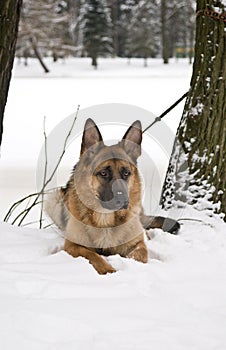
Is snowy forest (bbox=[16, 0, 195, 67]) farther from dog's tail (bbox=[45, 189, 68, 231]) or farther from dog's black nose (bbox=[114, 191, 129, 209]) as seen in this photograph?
dog's black nose (bbox=[114, 191, 129, 209])

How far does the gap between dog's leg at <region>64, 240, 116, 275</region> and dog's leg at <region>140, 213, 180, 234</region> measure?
0.65 meters

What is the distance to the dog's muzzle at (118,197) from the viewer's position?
2885 millimetres

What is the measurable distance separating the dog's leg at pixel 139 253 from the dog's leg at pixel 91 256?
252 millimetres

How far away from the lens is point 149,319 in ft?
7.36

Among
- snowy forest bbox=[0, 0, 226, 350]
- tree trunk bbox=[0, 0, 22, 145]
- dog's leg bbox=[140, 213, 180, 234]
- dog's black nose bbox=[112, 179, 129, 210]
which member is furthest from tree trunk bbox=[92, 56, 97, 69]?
dog's black nose bbox=[112, 179, 129, 210]

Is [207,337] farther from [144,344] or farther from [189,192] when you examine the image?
[189,192]

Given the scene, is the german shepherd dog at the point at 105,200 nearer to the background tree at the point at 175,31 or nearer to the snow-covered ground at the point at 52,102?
the snow-covered ground at the point at 52,102

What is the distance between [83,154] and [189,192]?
103 centimetres

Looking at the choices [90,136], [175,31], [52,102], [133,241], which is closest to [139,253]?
[133,241]

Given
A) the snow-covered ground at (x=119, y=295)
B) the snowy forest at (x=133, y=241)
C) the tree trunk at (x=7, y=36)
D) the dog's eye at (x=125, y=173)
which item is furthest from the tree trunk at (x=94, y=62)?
the dog's eye at (x=125, y=173)

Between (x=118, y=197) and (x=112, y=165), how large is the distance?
20 cm

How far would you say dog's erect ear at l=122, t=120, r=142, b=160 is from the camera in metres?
3.02

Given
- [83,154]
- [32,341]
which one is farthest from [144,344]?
[83,154]

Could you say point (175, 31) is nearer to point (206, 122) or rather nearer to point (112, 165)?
point (206, 122)
